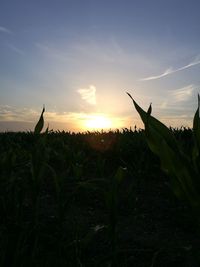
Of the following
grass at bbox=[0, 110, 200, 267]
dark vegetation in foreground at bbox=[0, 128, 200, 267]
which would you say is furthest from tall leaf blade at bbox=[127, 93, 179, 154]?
dark vegetation in foreground at bbox=[0, 128, 200, 267]

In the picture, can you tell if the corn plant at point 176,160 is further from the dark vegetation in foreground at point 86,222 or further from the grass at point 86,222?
the dark vegetation in foreground at point 86,222

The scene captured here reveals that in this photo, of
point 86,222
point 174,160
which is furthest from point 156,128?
point 86,222

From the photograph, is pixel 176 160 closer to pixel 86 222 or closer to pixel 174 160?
pixel 174 160

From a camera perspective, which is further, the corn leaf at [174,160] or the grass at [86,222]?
the grass at [86,222]

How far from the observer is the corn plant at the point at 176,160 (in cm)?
169

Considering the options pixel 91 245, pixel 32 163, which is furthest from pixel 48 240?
pixel 32 163

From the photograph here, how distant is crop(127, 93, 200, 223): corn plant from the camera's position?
5.53 feet

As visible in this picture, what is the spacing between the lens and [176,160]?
1.68 metres

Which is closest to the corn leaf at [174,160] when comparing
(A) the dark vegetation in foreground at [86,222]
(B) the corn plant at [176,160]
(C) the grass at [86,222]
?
(B) the corn plant at [176,160]

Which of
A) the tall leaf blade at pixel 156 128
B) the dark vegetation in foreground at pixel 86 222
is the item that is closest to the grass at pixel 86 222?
the dark vegetation in foreground at pixel 86 222

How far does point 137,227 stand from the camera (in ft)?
10.1

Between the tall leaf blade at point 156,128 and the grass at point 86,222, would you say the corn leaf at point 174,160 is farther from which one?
the grass at point 86,222

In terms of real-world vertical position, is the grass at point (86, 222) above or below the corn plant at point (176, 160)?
below

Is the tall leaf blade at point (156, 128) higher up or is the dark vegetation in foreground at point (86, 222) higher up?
the tall leaf blade at point (156, 128)
